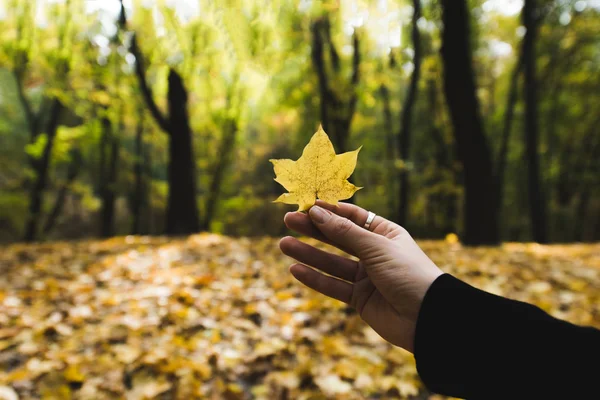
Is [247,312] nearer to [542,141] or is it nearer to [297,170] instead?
[297,170]

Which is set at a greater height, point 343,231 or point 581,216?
point 343,231

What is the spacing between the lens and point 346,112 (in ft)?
22.4

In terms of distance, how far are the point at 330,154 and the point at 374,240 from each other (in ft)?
1.06

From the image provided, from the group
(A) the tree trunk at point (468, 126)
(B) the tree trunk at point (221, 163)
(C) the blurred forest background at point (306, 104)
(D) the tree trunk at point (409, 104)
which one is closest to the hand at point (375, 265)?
(C) the blurred forest background at point (306, 104)

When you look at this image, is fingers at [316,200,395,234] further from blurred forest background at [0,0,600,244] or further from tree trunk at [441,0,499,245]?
tree trunk at [441,0,499,245]

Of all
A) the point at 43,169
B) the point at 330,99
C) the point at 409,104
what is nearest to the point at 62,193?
the point at 43,169

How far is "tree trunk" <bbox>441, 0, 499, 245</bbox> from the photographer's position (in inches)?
196

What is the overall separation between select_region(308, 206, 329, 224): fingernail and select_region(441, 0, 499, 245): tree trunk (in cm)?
479

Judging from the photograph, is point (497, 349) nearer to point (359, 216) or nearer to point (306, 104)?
point (359, 216)

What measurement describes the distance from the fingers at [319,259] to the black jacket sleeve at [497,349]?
391 millimetres

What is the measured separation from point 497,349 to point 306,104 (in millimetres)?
7706

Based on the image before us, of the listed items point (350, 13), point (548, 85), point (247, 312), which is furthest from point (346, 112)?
point (548, 85)

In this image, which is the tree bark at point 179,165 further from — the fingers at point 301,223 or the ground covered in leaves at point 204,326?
the fingers at point 301,223

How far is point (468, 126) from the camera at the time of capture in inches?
204
